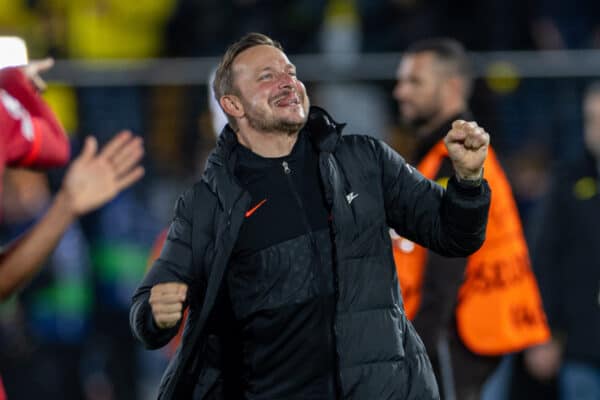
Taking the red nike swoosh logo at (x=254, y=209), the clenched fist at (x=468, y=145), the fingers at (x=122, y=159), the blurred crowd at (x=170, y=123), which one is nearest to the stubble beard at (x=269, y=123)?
the red nike swoosh logo at (x=254, y=209)

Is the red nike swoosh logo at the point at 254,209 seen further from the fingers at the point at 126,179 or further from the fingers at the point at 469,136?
the fingers at the point at 469,136

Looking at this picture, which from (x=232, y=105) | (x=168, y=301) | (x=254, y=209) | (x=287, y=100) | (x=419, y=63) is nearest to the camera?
(x=168, y=301)

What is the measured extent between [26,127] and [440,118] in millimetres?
2222

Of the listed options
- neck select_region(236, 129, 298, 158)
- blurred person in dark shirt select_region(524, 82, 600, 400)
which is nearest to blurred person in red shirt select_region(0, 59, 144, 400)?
neck select_region(236, 129, 298, 158)

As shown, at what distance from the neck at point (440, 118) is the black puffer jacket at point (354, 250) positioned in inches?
64.0

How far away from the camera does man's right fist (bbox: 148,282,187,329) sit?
3.48 meters

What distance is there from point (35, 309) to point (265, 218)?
13.5ft

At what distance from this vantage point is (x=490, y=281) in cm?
523

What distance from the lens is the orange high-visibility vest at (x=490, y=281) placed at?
5.16m

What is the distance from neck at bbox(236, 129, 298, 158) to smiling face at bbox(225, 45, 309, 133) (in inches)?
0.8

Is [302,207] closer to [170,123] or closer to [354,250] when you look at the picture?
[354,250]

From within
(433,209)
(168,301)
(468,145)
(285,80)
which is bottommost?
(168,301)

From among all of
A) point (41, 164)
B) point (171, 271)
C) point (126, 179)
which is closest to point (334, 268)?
point (171, 271)

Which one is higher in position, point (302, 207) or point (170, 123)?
point (170, 123)
